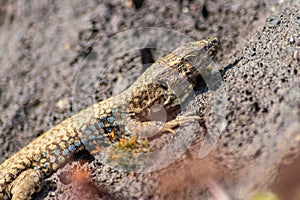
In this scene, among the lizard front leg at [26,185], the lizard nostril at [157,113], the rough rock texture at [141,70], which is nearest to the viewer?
the rough rock texture at [141,70]

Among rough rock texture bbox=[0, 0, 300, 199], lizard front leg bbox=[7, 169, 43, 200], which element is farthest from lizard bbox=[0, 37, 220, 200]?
rough rock texture bbox=[0, 0, 300, 199]

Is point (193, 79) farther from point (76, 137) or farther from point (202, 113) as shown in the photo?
point (76, 137)

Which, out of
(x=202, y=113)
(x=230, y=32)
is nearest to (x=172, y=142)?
(x=202, y=113)

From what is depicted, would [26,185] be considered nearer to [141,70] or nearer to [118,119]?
[118,119]

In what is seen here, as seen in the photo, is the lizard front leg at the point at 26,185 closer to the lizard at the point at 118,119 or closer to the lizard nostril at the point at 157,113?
the lizard at the point at 118,119

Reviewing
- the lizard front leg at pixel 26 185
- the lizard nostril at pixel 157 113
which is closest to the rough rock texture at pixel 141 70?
the lizard front leg at pixel 26 185

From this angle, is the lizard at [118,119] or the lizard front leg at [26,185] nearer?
the lizard front leg at [26,185]

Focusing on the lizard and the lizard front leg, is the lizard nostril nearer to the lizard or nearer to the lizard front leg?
the lizard

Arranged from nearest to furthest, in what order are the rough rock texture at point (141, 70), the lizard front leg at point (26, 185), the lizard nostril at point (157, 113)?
the rough rock texture at point (141, 70), the lizard front leg at point (26, 185), the lizard nostril at point (157, 113)
